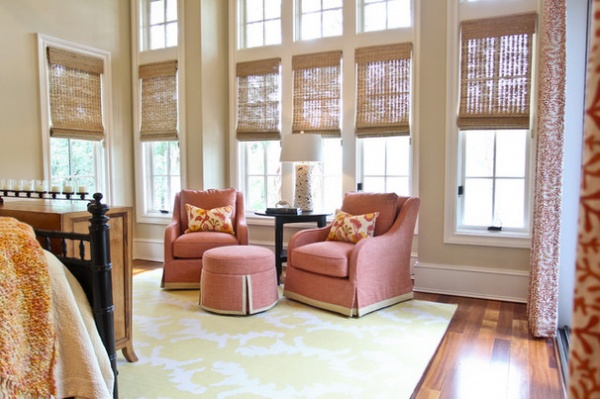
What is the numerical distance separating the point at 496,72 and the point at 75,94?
435cm

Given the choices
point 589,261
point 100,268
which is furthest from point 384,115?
point 589,261

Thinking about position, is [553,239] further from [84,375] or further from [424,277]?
[84,375]

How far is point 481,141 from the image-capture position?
413 centimetres

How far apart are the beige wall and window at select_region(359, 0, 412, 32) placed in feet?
0.81

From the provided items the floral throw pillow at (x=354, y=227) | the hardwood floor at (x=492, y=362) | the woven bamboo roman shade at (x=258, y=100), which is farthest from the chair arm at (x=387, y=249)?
the woven bamboo roman shade at (x=258, y=100)

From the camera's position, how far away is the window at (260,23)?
16.7 ft

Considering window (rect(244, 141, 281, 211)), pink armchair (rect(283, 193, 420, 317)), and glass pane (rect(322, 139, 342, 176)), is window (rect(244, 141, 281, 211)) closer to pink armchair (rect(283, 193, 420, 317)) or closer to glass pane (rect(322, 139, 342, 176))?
glass pane (rect(322, 139, 342, 176))

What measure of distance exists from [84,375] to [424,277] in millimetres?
3341

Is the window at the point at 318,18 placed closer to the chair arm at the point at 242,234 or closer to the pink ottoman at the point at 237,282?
the chair arm at the point at 242,234

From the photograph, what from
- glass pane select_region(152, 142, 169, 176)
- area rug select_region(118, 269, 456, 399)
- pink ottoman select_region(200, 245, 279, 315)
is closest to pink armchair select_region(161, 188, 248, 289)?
area rug select_region(118, 269, 456, 399)

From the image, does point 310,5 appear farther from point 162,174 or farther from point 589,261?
point 589,261

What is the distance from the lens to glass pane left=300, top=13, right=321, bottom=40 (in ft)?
16.0

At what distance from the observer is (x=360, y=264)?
11.2ft

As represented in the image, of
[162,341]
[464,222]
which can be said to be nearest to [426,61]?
[464,222]
